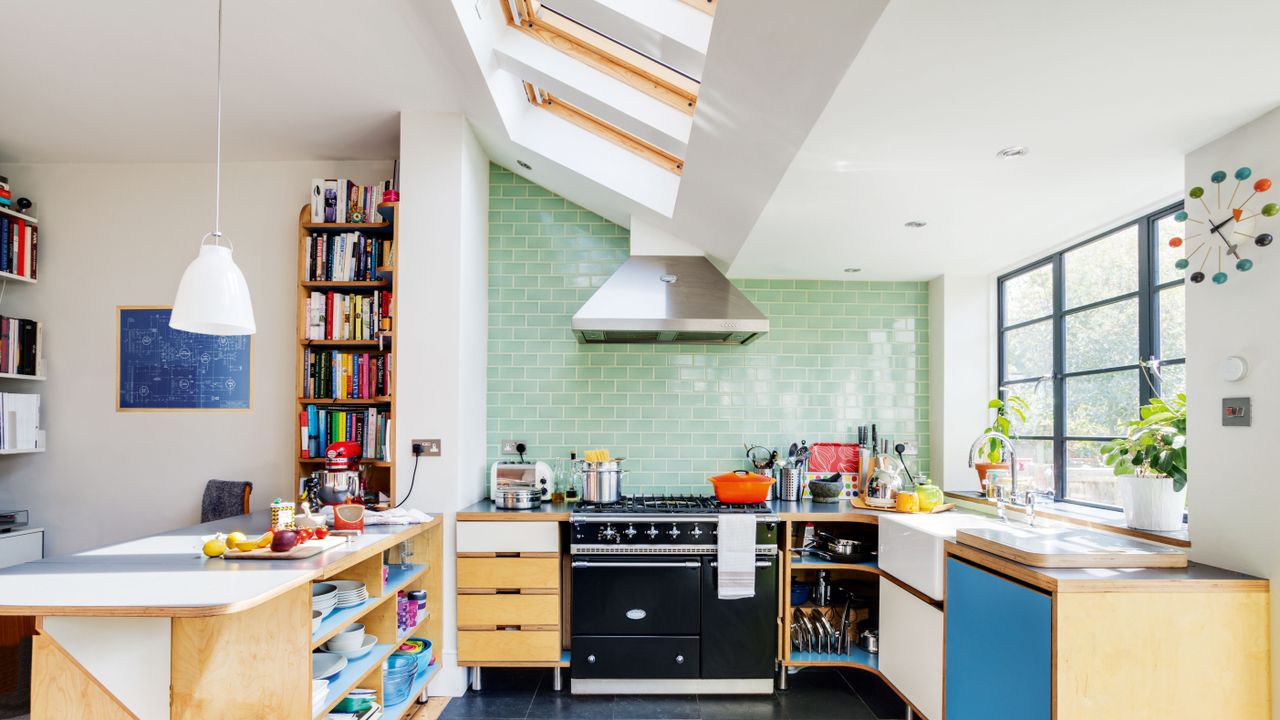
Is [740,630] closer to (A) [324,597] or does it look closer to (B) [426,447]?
(B) [426,447]

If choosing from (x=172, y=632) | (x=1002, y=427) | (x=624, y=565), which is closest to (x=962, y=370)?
(x=1002, y=427)

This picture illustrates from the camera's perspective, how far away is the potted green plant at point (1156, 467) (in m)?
2.59

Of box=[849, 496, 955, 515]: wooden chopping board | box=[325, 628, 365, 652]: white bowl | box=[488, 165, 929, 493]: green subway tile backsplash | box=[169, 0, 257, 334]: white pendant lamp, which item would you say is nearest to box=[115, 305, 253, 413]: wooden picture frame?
box=[488, 165, 929, 493]: green subway tile backsplash

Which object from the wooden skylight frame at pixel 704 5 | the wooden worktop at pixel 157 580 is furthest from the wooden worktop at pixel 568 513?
the wooden skylight frame at pixel 704 5

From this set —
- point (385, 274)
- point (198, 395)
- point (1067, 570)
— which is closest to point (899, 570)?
point (1067, 570)

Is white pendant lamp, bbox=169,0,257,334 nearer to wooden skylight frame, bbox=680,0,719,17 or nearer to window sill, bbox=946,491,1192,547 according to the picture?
wooden skylight frame, bbox=680,0,719,17

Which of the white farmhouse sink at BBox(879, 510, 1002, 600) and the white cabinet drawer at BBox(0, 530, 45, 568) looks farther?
the white cabinet drawer at BBox(0, 530, 45, 568)

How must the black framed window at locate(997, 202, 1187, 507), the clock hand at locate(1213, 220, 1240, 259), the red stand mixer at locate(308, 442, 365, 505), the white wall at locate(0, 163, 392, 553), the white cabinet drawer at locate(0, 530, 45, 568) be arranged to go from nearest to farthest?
the clock hand at locate(1213, 220, 1240, 259) → the black framed window at locate(997, 202, 1187, 507) → the red stand mixer at locate(308, 442, 365, 505) → the white cabinet drawer at locate(0, 530, 45, 568) → the white wall at locate(0, 163, 392, 553)

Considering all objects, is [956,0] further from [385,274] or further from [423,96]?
[385,274]

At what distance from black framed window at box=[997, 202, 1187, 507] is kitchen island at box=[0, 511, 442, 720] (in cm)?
309

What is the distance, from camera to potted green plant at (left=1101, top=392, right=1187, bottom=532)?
2588mm

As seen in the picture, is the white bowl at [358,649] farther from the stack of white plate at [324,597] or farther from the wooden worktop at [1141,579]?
the wooden worktop at [1141,579]

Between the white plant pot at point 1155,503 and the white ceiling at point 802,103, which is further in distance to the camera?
the white plant pot at point 1155,503

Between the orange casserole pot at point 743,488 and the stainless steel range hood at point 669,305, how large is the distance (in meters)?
0.85
